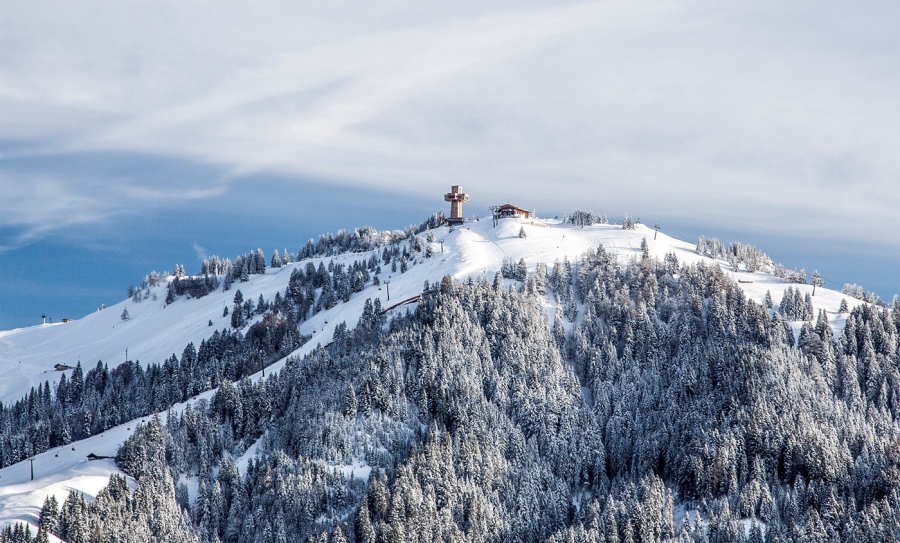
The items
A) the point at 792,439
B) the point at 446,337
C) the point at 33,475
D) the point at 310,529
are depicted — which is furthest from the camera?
the point at 446,337

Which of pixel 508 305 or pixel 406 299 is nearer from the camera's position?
pixel 508 305

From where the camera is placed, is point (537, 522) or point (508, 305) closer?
point (537, 522)

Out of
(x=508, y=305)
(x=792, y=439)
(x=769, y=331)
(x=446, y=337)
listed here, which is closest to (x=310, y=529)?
(x=446, y=337)

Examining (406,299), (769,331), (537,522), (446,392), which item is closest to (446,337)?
(446,392)

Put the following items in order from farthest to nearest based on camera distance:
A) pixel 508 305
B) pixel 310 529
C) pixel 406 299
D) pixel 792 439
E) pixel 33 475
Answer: pixel 406 299
pixel 508 305
pixel 33 475
pixel 792 439
pixel 310 529

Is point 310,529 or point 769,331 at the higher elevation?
point 769,331

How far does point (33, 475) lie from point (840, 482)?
456 feet

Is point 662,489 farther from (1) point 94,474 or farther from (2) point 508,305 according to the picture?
(1) point 94,474

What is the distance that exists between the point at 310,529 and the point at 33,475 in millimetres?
57105

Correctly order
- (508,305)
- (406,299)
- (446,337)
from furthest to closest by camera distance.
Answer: (406,299) → (508,305) → (446,337)

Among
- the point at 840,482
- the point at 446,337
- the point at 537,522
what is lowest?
the point at 537,522

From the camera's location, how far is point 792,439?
135500mm

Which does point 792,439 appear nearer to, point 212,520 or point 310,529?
point 310,529

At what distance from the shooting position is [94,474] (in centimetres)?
13825
